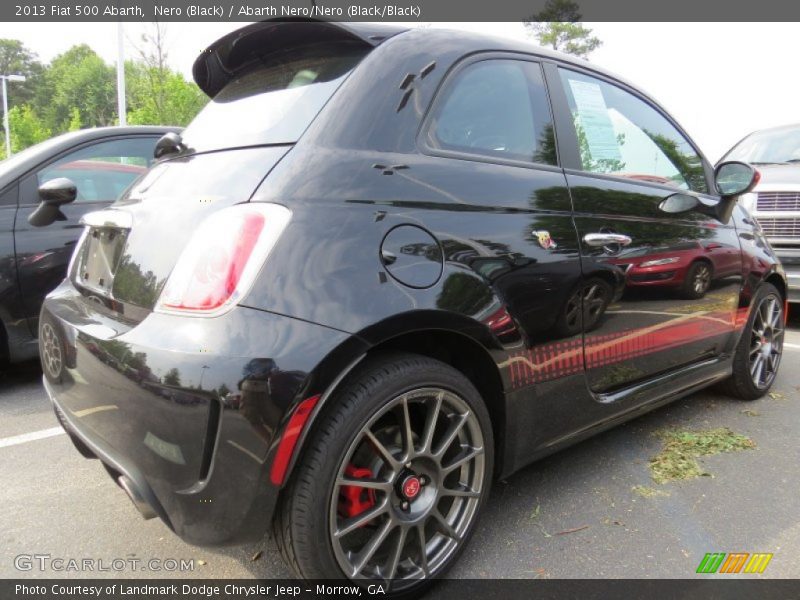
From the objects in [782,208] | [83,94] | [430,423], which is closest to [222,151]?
[430,423]

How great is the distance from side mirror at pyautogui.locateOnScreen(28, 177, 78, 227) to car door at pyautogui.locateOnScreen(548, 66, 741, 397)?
2479 mm

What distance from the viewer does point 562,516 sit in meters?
2.28

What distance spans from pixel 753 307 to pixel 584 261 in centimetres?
187

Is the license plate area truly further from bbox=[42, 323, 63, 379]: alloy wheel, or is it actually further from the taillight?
the taillight

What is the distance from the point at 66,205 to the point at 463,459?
10.2 ft

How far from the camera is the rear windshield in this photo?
179cm

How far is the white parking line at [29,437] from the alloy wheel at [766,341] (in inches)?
155

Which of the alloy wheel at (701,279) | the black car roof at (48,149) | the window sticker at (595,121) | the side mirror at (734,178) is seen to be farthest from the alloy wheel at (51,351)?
the side mirror at (734,178)

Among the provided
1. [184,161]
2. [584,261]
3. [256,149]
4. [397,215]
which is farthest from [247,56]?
[584,261]

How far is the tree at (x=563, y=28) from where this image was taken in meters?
43.1

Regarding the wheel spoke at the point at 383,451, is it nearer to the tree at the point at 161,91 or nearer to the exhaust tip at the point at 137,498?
the exhaust tip at the point at 137,498

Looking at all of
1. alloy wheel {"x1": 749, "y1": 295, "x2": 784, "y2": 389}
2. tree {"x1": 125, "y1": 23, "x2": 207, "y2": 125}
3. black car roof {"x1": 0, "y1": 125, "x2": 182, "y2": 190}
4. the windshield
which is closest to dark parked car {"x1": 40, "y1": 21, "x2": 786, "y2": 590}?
alloy wheel {"x1": 749, "y1": 295, "x2": 784, "y2": 389}

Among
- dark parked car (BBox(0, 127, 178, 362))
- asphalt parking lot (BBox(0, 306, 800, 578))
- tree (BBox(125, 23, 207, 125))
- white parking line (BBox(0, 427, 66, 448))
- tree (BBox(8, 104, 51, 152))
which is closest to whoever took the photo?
asphalt parking lot (BBox(0, 306, 800, 578))

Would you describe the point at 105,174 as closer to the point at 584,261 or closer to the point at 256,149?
the point at 256,149
